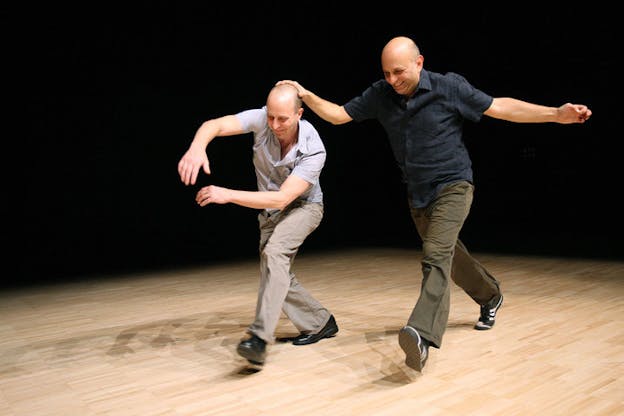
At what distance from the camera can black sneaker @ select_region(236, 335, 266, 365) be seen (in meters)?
2.18

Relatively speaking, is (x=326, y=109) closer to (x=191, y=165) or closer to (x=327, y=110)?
(x=327, y=110)

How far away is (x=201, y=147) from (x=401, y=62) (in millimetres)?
817

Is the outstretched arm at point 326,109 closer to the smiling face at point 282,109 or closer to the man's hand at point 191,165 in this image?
the smiling face at point 282,109

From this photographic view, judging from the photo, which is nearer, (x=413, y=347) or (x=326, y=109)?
(x=413, y=347)

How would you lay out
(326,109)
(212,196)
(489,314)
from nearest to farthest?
(212,196), (326,109), (489,314)

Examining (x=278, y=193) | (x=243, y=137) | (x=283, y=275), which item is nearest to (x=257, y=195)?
(x=278, y=193)

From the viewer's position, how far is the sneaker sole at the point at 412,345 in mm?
2086

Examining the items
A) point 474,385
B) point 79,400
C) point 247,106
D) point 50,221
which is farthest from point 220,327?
point 247,106

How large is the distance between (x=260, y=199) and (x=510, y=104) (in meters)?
1.05

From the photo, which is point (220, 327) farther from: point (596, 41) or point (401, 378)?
point (596, 41)

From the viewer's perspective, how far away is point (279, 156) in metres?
2.48

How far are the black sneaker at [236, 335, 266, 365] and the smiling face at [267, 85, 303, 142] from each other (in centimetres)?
77

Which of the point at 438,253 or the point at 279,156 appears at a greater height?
the point at 279,156

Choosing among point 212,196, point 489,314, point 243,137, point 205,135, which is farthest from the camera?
point 243,137
